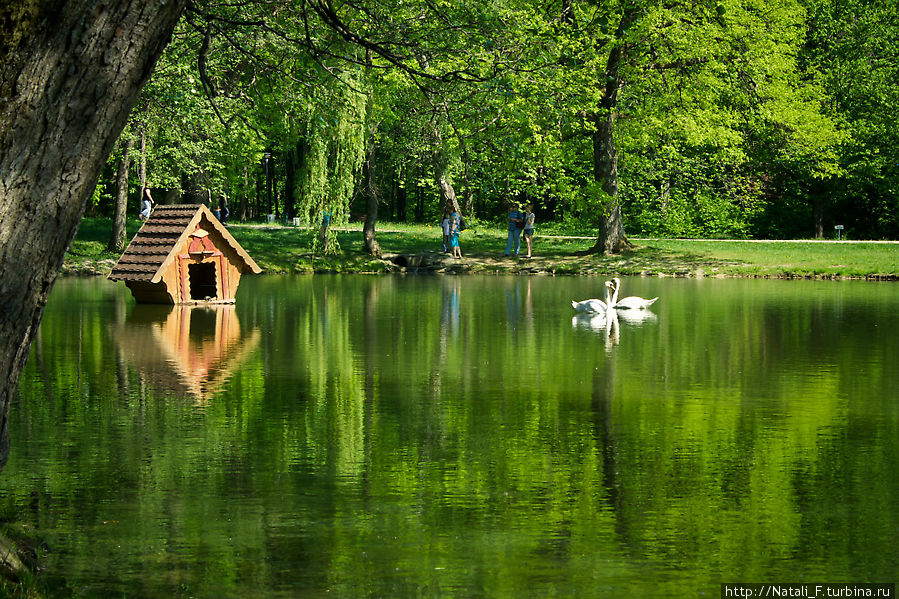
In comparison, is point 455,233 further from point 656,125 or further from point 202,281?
point 202,281

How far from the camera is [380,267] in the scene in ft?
130

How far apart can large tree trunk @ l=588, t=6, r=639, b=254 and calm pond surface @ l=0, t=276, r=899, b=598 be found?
22.9m

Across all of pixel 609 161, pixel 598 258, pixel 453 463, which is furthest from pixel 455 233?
pixel 453 463

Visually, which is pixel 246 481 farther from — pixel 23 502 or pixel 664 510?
pixel 664 510

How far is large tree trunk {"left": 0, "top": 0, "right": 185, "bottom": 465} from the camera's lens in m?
5.23

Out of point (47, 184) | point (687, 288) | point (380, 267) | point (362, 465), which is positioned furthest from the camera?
point (380, 267)

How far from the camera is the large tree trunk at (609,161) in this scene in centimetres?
4000

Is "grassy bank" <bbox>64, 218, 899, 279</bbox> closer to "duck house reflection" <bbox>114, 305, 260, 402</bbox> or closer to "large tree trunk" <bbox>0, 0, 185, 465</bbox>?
"duck house reflection" <bbox>114, 305, 260, 402</bbox>

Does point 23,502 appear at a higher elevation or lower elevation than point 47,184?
lower

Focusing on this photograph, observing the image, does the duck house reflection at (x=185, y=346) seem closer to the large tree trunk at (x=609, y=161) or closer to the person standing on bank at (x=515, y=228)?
the person standing on bank at (x=515, y=228)

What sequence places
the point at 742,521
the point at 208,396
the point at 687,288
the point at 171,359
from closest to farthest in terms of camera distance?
the point at 742,521
the point at 208,396
the point at 171,359
the point at 687,288

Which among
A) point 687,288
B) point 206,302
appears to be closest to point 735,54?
point 687,288

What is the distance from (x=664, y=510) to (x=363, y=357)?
837 cm

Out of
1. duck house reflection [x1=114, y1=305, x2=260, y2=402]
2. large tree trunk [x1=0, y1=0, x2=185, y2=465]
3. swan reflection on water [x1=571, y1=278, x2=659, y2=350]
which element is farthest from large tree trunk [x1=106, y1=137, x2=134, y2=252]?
large tree trunk [x1=0, y1=0, x2=185, y2=465]
